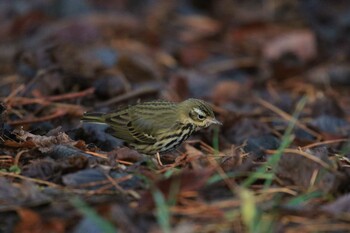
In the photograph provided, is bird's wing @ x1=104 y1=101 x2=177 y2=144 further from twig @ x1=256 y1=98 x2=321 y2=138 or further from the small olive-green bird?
twig @ x1=256 y1=98 x2=321 y2=138

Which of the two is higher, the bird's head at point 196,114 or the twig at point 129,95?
the bird's head at point 196,114

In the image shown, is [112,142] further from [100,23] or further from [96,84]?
[100,23]

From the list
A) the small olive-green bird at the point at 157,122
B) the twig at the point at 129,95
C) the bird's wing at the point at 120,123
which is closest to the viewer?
the small olive-green bird at the point at 157,122

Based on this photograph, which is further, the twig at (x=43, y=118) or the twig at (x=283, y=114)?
the twig at (x=283, y=114)

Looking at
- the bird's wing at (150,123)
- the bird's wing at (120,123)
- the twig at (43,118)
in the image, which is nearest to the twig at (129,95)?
the twig at (43,118)

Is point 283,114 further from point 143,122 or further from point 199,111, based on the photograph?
point 143,122

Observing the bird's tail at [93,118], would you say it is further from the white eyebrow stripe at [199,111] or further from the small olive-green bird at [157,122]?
the white eyebrow stripe at [199,111]

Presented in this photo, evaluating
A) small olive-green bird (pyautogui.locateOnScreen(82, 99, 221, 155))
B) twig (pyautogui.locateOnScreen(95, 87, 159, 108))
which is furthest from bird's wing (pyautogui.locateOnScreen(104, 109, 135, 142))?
twig (pyautogui.locateOnScreen(95, 87, 159, 108))

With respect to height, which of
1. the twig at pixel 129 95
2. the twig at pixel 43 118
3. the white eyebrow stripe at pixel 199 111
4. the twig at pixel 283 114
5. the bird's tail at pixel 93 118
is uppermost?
the white eyebrow stripe at pixel 199 111
